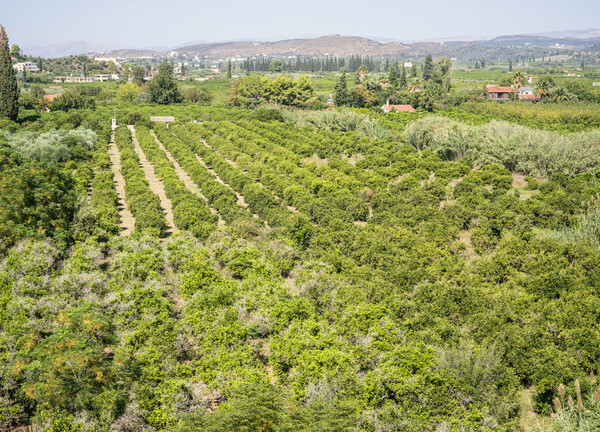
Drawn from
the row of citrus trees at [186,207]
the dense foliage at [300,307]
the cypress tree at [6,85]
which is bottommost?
the dense foliage at [300,307]

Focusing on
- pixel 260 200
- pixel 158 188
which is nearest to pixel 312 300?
pixel 260 200

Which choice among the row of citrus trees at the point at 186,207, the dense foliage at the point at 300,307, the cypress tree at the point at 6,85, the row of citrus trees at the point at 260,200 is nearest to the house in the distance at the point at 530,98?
the dense foliage at the point at 300,307

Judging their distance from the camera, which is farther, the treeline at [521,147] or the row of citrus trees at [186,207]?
the treeline at [521,147]

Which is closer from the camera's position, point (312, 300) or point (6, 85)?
point (312, 300)

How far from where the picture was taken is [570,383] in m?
12.5

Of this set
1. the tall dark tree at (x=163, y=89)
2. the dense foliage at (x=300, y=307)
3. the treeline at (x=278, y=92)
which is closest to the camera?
the dense foliage at (x=300, y=307)

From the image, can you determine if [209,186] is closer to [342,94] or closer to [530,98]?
[342,94]

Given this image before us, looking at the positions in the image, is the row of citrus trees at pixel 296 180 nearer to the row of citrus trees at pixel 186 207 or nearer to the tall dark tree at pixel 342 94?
the row of citrus trees at pixel 186 207

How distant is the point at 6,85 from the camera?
54.6m

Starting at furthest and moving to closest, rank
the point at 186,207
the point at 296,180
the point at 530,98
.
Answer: the point at 530,98
the point at 296,180
the point at 186,207

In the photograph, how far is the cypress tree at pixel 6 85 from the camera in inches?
2109

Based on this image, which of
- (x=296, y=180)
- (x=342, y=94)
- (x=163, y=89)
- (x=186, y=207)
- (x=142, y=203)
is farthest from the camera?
(x=163, y=89)

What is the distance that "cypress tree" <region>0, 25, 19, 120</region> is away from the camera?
53559mm

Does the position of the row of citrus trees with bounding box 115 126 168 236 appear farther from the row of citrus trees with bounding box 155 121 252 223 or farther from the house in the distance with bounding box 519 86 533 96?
the house in the distance with bounding box 519 86 533 96
